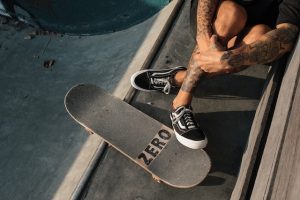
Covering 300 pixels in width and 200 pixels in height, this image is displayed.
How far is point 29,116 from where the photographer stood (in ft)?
16.5

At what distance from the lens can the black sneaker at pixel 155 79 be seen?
14.5ft

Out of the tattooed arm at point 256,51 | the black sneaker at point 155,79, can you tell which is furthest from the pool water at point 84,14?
the tattooed arm at point 256,51

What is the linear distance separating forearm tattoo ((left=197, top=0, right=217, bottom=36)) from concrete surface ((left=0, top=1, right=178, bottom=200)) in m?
1.43

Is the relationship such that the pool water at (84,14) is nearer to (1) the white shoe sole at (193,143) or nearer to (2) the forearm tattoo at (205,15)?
(2) the forearm tattoo at (205,15)

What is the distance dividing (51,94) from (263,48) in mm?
3050

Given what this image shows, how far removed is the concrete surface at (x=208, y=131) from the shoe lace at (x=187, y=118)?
1.12 ft

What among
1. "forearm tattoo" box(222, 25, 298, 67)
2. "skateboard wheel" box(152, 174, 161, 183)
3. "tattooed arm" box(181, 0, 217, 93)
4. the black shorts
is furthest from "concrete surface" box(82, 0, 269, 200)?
"forearm tattoo" box(222, 25, 298, 67)

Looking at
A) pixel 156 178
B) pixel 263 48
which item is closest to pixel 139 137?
pixel 156 178

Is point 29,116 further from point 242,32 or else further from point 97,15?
point 242,32

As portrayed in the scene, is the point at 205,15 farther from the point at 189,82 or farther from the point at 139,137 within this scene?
the point at 139,137

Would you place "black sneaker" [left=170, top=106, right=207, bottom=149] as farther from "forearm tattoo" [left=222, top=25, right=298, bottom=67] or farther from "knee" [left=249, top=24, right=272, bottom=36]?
"knee" [left=249, top=24, right=272, bottom=36]

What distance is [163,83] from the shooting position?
4445 mm

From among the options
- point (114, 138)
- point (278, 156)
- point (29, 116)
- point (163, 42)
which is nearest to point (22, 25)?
point (29, 116)

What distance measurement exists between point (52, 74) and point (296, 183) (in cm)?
404
